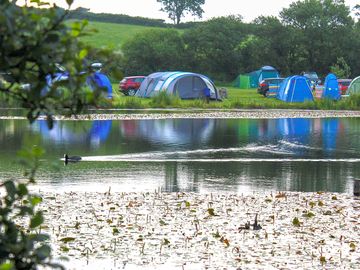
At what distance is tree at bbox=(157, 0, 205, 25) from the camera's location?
417ft

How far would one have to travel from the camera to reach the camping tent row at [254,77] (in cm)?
6869

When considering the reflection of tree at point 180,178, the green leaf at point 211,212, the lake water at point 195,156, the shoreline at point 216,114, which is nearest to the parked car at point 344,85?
the shoreline at point 216,114

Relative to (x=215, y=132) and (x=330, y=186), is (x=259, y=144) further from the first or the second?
(x=330, y=186)

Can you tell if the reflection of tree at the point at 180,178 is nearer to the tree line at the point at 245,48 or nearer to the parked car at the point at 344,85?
the parked car at the point at 344,85

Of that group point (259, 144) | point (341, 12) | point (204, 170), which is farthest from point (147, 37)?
point (204, 170)

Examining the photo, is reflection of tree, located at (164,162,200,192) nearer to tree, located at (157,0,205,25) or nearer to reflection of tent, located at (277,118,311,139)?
reflection of tent, located at (277,118,311,139)

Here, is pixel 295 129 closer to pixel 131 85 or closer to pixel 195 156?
pixel 195 156

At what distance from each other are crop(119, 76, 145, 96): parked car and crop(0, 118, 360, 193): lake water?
21.3 m

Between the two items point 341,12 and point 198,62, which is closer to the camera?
point 198,62

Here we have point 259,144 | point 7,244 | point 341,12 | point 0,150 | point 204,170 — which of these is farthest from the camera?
point 341,12

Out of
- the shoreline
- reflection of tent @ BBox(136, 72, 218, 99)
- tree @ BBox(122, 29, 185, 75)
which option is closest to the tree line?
tree @ BBox(122, 29, 185, 75)

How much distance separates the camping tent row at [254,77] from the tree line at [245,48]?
250 centimetres

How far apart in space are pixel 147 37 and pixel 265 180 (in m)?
55.3

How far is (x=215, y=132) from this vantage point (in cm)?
3028
